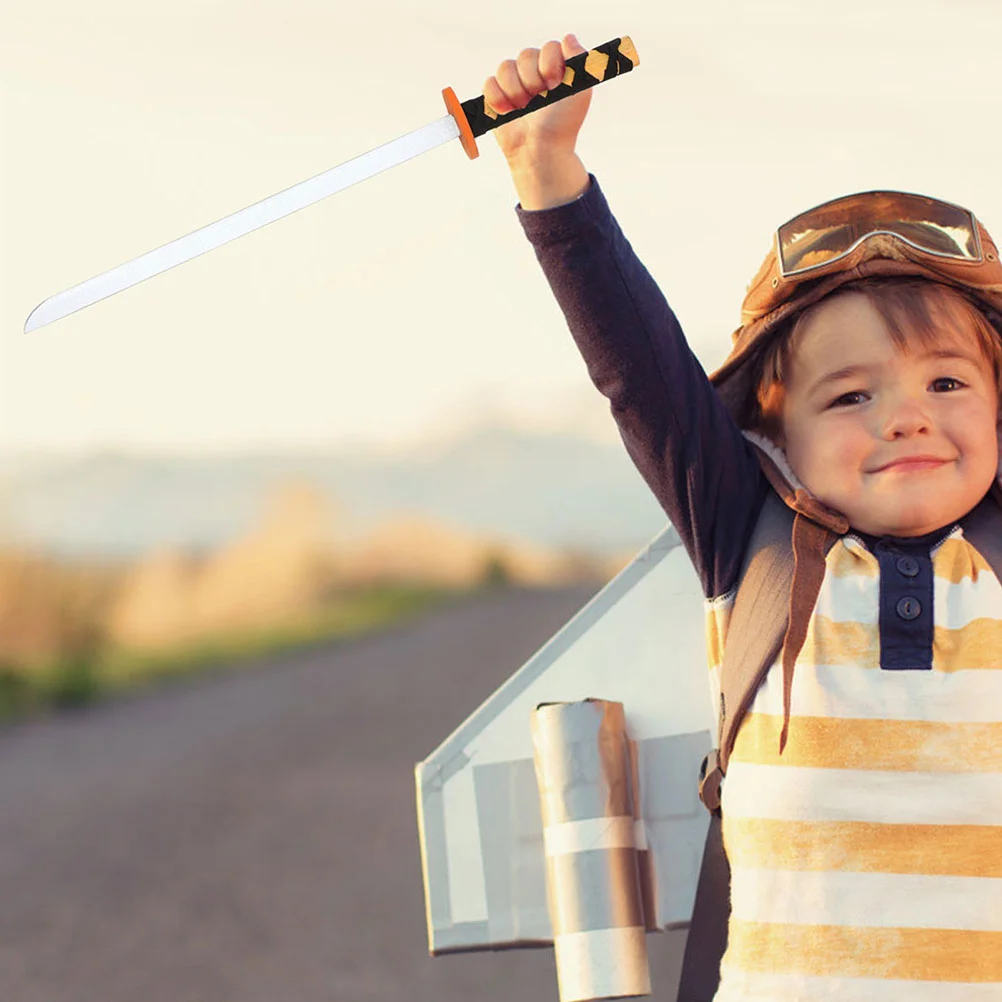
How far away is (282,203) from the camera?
129 cm

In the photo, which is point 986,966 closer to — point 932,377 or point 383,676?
point 932,377

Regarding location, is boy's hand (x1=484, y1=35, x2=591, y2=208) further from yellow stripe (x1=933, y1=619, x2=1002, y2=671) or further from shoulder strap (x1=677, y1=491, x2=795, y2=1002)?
yellow stripe (x1=933, y1=619, x2=1002, y2=671)

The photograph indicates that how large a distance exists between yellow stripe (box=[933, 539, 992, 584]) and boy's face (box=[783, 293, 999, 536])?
28 millimetres

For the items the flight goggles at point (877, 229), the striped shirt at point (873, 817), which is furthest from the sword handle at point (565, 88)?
the striped shirt at point (873, 817)

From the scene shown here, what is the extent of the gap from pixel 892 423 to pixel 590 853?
56 centimetres

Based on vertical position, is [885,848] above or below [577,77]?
below

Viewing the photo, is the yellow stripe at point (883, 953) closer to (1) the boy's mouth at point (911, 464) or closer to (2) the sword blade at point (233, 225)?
(1) the boy's mouth at point (911, 464)

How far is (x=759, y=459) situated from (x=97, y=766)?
6.06m

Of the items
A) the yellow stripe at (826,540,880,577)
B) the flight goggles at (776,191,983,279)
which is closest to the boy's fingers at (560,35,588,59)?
the flight goggles at (776,191,983,279)

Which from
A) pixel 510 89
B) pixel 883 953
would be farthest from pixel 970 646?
pixel 510 89

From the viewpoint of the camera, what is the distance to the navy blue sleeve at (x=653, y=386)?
1.41 metres

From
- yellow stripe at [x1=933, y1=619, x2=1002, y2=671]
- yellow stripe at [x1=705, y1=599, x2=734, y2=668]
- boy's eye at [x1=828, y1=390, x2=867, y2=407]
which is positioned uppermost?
boy's eye at [x1=828, y1=390, x2=867, y2=407]

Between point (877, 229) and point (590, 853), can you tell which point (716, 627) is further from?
Answer: point (877, 229)

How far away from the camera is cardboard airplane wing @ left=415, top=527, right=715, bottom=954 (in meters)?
1.68
